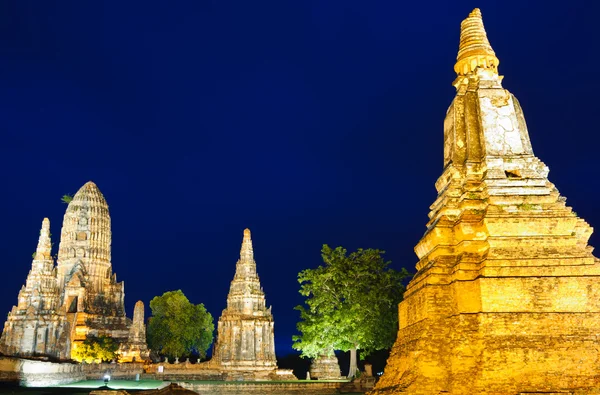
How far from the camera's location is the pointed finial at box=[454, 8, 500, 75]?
49.3 ft

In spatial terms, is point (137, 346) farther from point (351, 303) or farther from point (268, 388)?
point (351, 303)

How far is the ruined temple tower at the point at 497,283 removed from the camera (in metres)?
11.0

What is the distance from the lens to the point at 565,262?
38.7 feet

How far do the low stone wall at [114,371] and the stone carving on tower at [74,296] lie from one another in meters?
4.62

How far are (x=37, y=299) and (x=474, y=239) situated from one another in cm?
4953

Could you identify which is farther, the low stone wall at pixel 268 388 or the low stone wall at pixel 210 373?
the low stone wall at pixel 210 373

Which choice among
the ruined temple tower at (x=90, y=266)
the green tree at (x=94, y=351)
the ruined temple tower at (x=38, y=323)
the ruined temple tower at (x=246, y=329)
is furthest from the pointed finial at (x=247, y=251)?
the ruined temple tower at (x=38, y=323)

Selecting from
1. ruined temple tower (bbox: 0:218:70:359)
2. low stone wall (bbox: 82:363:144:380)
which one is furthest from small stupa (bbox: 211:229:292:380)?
ruined temple tower (bbox: 0:218:70:359)

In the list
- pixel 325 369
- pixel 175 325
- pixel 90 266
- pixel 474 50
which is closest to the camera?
pixel 474 50

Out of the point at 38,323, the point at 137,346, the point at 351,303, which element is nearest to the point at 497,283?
the point at 351,303

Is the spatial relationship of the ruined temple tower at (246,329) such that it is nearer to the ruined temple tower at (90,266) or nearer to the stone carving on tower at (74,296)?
the stone carving on tower at (74,296)

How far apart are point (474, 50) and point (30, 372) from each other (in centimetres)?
2796

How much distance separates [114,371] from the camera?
42.4 meters

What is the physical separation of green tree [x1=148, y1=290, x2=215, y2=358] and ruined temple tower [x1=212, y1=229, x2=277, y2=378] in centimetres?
1259
